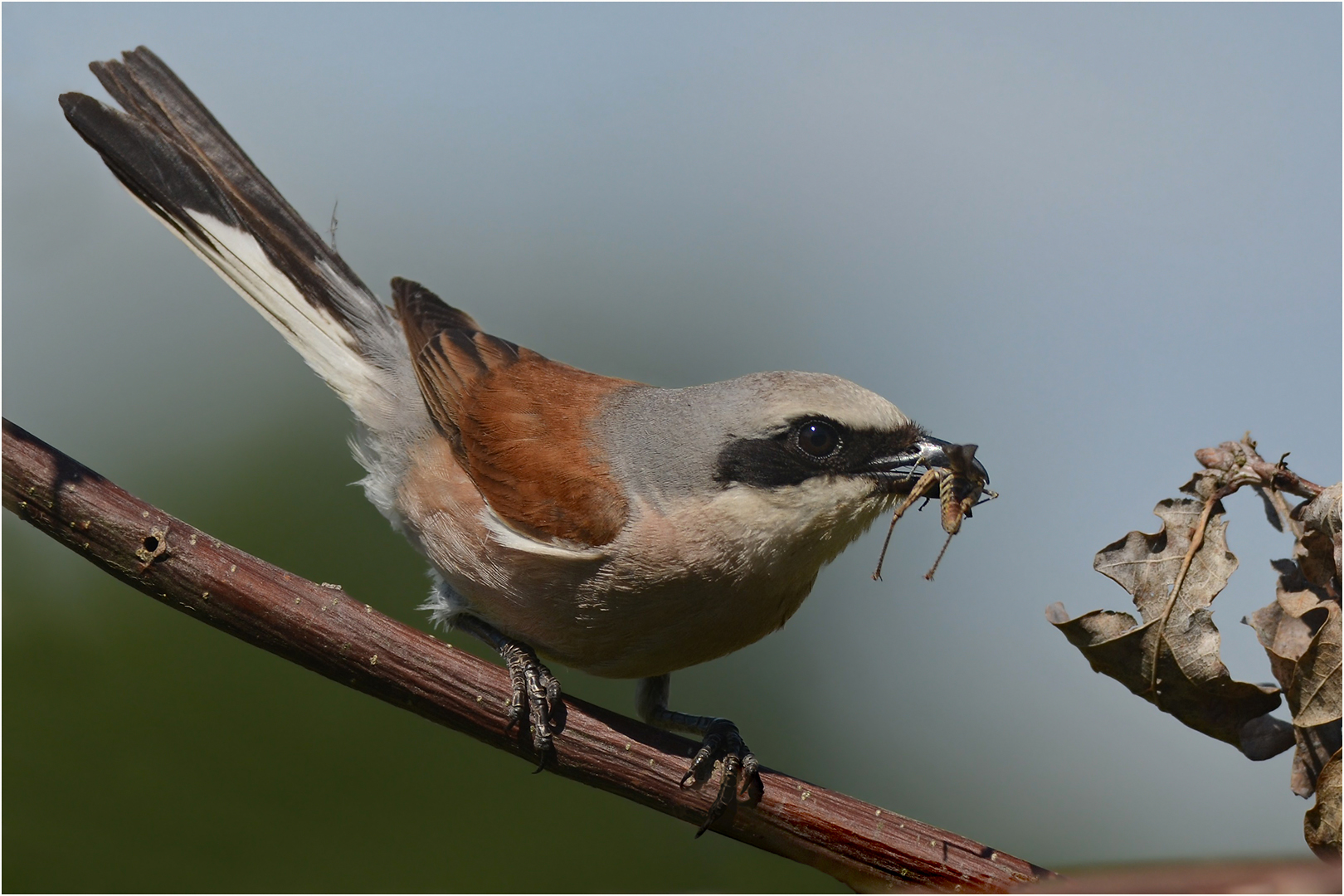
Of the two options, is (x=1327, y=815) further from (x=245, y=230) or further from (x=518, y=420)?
(x=245, y=230)

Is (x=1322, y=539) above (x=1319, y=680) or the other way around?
above

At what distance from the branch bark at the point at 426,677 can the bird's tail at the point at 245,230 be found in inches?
51.6

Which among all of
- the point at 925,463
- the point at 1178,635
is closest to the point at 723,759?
the point at 925,463

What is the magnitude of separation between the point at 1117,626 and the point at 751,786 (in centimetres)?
100

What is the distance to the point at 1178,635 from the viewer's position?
76.2 inches

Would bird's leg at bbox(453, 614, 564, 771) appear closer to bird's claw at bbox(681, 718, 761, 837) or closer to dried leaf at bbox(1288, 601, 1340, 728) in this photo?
bird's claw at bbox(681, 718, 761, 837)

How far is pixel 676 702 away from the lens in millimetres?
6406

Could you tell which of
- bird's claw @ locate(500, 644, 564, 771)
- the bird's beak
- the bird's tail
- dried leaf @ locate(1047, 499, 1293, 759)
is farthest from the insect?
the bird's tail

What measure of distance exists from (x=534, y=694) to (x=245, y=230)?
2.03 meters

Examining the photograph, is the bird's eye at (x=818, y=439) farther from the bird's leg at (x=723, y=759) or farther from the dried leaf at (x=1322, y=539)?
the dried leaf at (x=1322, y=539)

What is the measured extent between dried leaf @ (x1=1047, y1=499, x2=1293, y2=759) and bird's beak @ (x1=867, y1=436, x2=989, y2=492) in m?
0.59

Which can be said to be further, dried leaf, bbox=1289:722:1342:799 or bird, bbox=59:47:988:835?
bird, bbox=59:47:988:835

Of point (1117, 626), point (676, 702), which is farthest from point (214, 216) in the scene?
point (676, 702)

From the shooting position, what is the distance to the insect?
8.36ft
